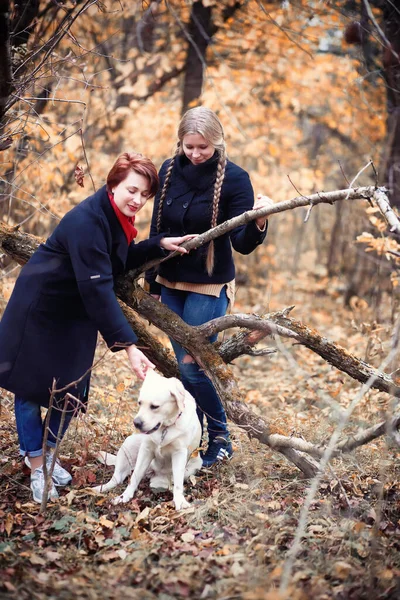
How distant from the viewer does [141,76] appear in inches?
339

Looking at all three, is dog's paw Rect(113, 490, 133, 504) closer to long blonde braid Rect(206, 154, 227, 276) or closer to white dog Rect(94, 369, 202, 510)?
white dog Rect(94, 369, 202, 510)

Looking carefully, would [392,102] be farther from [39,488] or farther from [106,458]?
[39,488]

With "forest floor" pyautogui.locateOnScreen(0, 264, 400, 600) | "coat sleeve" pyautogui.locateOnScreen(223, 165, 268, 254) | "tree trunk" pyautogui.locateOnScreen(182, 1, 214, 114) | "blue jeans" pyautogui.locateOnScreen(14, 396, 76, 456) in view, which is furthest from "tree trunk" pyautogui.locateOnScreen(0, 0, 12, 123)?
"tree trunk" pyautogui.locateOnScreen(182, 1, 214, 114)

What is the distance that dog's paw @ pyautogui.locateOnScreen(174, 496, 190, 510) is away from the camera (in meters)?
3.54

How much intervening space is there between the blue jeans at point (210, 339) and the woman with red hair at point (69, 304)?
2.12 feet

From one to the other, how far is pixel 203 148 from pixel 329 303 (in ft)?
25.0

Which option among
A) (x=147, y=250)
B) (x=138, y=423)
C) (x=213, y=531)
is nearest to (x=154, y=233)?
(x=147, y=250)

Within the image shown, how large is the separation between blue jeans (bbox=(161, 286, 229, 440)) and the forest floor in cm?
37

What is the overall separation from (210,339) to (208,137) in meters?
1.46

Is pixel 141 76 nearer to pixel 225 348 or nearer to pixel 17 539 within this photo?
pixel 225 348

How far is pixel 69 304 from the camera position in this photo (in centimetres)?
362

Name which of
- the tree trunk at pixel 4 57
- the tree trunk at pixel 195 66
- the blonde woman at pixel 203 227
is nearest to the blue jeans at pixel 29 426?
the blonde woman at pixel 203 227

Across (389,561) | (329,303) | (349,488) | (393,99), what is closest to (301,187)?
(393,99)

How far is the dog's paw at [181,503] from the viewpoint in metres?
3.54
